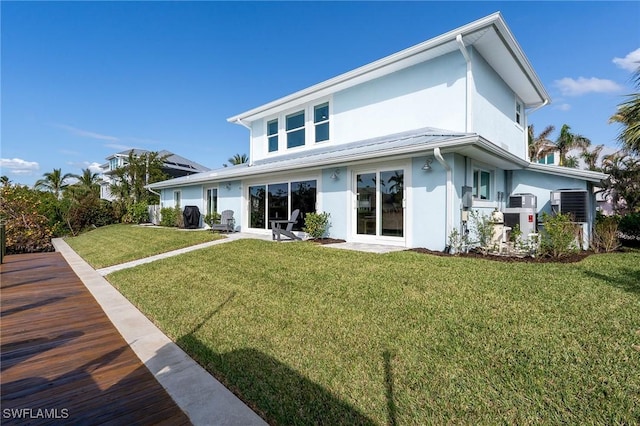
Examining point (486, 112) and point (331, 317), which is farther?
point (486, 112)

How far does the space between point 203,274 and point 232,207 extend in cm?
864

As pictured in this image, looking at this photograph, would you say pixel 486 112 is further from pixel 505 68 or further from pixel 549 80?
pixel 549 80

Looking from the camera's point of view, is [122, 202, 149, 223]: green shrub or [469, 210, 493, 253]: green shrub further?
[122, 202, 149, 223]: green shrub

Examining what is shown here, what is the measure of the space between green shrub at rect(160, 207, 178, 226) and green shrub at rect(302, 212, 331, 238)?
11720 mm

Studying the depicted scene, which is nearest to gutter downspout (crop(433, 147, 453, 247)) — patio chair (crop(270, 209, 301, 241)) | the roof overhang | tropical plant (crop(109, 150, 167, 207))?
the roof overhang

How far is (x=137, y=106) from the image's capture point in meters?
18.9

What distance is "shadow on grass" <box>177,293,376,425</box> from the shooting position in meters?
2.20

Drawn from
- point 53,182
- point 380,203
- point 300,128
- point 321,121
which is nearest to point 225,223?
point 300,128

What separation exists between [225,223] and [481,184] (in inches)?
438

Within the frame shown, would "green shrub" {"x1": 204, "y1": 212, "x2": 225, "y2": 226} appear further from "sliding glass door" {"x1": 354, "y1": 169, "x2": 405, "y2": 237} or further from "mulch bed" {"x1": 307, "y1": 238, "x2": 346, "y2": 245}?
"sliding glass door" {"x1": 354, "y1": 169, "x2": 405, "y2": 237}

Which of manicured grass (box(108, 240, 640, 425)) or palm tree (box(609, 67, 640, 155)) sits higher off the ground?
palm tree (box(609, 67, 640, 155))

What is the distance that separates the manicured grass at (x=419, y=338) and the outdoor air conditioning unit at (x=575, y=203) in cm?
289

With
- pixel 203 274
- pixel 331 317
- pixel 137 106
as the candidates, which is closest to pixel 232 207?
pixel 203 274

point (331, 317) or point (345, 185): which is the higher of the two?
point (345, 185)
